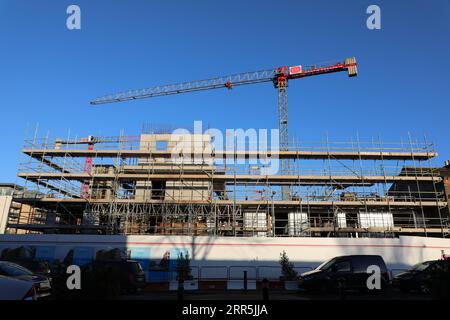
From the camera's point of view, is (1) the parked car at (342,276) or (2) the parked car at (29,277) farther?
(1) the parked car at (342,276)

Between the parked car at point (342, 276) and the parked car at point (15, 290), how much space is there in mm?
10294

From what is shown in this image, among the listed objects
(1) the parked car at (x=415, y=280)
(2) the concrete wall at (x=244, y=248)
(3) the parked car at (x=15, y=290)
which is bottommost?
(1) the parked car at (x=415, y=280)

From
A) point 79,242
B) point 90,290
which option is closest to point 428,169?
point 79,242

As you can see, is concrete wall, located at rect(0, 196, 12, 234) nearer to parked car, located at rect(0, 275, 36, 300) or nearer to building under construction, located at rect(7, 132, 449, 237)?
building under construction, located at rect(7, 132, 449, 237)

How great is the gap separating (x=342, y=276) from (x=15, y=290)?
11316 millimetres

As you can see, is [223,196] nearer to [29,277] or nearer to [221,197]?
[221,197]

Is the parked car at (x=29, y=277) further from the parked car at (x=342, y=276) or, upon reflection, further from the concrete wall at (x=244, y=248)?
the concrete wall at (x=244, y=248)

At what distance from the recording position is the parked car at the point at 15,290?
6500 millimetres

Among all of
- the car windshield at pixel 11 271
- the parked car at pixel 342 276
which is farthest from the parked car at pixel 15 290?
→ the parked car at pixel 342 276

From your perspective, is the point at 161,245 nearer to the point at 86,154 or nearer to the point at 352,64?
the point at 86,154

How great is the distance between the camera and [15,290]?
6629 millimetres

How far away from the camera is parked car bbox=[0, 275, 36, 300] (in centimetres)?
650

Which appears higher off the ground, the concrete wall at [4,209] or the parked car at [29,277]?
the concrete wall at [4,209]
